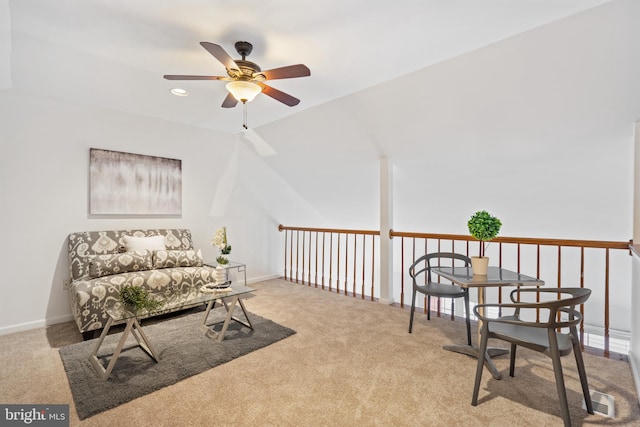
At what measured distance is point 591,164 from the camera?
128 inches

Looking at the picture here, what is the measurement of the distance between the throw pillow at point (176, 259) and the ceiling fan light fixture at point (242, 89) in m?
2.12

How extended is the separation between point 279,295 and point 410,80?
10.2ft

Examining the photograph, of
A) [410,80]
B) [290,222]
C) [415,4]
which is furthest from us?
[290,222]

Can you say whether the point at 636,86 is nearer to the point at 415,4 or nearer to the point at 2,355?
the point at 415,4

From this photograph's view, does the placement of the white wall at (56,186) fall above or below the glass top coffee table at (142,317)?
above

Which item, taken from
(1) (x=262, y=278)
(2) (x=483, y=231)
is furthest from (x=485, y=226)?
(1) (x=262, y=278)

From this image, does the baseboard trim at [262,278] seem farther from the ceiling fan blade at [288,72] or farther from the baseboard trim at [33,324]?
the ceiling fan blade at [288,72]

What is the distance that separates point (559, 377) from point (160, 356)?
2.67 m

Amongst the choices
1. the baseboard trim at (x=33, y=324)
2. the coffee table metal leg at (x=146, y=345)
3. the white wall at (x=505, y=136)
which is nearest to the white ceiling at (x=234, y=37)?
the white wall at (x=505, y=136)

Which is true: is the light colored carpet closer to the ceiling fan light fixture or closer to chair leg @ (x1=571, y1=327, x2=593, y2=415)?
chair leg @ (x1=571, y1=327, x2=593, y2=415)

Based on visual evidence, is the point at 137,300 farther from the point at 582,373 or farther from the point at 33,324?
the point at 582,373

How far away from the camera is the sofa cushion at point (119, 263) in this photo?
311cm

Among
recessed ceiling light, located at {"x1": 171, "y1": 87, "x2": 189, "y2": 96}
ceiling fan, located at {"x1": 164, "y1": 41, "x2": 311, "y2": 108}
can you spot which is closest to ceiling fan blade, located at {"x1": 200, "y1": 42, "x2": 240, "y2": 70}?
ceiling fan, located at {"x1": 164, "y1": 41, "x2": 311, "y2": 108}

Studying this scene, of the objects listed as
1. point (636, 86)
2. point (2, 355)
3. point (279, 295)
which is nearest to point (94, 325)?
point (2, 355)
